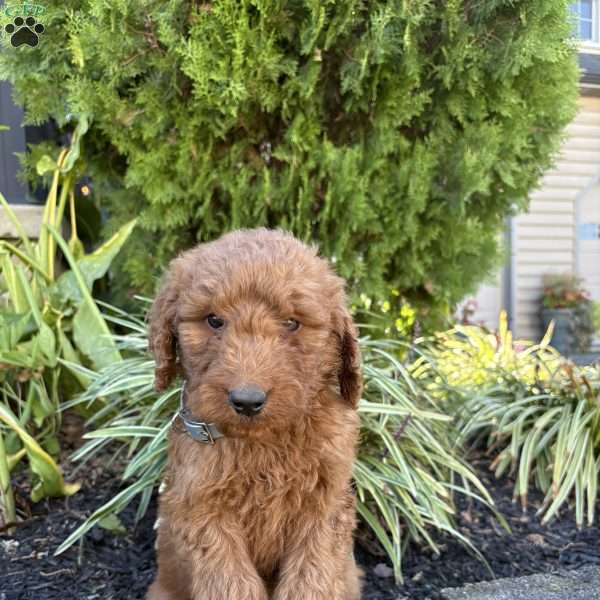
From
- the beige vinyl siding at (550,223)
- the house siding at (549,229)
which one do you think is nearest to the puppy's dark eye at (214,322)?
the house siding at (549,229)

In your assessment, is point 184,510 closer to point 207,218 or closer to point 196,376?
point 196,376

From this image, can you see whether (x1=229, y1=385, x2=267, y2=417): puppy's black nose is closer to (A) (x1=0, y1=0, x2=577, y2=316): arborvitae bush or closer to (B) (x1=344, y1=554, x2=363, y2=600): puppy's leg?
(B) (x1=344, y1=554, x2=363, y2=600): puppy's leg

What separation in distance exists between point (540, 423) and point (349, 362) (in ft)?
5.89

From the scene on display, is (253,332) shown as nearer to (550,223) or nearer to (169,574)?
(169,574)

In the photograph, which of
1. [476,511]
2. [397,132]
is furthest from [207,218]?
[476,511]

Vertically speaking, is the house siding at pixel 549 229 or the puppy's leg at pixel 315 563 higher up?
the house siding at pixel 549 229

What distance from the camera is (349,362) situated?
1.91 m

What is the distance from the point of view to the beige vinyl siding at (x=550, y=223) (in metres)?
8.47

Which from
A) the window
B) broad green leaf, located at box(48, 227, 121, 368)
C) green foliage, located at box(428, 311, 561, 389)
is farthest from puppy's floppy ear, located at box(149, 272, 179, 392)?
the window

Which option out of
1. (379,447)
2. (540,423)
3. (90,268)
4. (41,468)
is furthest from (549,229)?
(41,468)

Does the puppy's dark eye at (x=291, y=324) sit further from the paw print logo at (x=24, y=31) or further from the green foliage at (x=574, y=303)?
the green foliage at (x=574, y=303)

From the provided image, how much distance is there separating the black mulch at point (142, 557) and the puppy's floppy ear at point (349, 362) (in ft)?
3.04

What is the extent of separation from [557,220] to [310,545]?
7.77 metres

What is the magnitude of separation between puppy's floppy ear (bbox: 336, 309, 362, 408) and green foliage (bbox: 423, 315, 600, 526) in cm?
145
